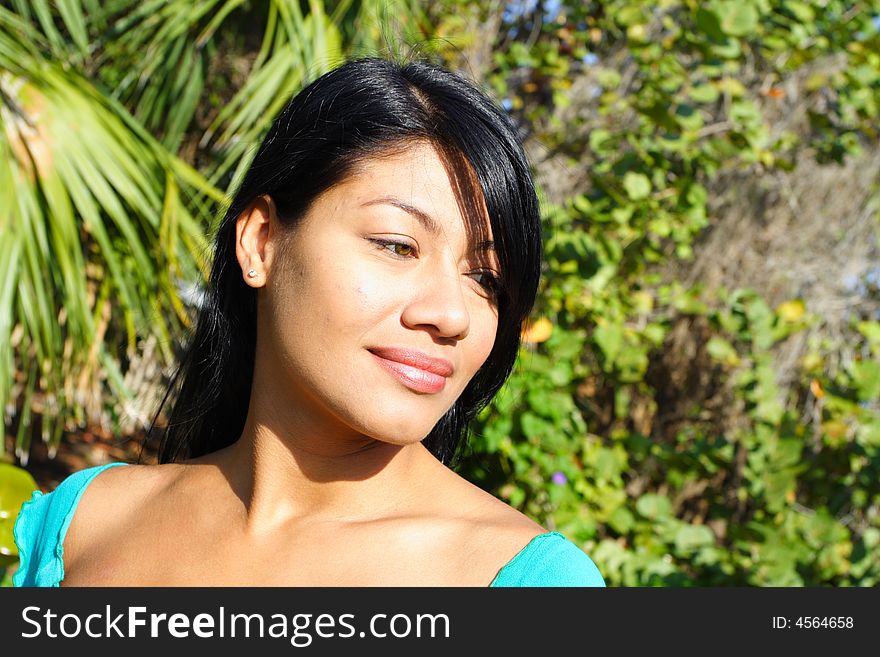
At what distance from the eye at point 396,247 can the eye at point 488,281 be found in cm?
9

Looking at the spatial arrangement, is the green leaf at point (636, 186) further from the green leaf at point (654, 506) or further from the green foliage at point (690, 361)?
the green leaf at point (654, 506)

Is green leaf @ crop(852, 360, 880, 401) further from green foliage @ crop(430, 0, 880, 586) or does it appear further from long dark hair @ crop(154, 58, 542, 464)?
long dark hair @ crop(154, 58, 542, 464)

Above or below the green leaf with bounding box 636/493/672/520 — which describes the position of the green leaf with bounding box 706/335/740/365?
above

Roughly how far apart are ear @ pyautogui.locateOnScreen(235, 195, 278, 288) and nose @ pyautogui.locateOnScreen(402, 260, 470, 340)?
10.1 inches

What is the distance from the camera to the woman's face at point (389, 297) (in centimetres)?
117

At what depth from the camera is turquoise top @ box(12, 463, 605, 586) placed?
1090 millimetres

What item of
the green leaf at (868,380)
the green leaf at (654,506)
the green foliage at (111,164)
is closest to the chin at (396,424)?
→ the green foliage at (111,164)

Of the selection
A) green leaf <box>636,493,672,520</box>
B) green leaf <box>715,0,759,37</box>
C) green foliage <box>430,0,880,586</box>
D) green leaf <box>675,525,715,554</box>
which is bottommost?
green leaf <box>675,525,715,554</box>

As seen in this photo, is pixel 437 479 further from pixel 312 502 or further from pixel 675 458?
pixel 675 458

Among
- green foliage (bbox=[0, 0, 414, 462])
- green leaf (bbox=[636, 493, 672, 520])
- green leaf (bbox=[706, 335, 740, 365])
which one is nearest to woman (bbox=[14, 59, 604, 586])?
green foliage (bbox=[0, 0, 414, 462])

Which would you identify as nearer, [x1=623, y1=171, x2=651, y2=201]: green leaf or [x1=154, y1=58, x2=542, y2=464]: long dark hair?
[x1=154, y1=58, x2=542, y2=464]: long dark hair

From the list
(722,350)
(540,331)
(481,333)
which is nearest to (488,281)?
(481,333)

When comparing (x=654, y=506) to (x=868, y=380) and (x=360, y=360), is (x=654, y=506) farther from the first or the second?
(x=360, y=360)

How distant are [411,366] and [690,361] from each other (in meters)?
2.70
